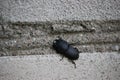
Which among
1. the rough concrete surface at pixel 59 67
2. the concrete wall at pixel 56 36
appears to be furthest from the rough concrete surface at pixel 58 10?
the rough concrete surface at pixel 59 67

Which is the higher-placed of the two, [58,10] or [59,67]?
[58,10]

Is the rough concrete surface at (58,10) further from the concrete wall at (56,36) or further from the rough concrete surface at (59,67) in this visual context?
the rough concrete surface at (59,67)

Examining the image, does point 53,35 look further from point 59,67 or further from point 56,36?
point 59,67

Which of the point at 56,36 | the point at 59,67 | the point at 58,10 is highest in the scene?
the point at 58,10

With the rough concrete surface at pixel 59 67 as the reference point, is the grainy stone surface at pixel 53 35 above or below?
above

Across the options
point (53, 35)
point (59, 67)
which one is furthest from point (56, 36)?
point (59, 67)

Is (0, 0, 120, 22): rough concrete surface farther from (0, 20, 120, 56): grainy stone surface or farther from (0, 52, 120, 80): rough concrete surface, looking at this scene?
(0, 52, 120, 80): rough concrete surface
